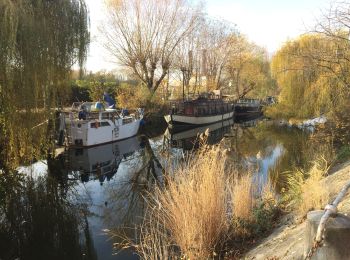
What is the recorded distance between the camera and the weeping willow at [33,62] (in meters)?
8.62

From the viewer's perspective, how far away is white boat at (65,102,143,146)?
64.9 feet

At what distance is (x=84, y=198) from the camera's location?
1092cm

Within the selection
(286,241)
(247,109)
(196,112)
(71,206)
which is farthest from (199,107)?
(286,241)

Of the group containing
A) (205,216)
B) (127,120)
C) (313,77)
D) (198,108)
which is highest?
(313,77)

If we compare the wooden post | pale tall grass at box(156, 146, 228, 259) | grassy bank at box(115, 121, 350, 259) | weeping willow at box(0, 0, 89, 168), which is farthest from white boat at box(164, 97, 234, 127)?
the wooden post

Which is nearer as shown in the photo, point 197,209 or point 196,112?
point 197,209

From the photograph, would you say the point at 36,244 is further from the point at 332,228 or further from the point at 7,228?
the point at 332,228

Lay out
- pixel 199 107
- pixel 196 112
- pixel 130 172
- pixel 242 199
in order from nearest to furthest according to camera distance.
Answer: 1. pixel 242 199
2. pixel 130 172
3. pixel 196 112
4. pixel 199 107

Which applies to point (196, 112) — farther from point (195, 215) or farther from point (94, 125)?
point (195, 215)

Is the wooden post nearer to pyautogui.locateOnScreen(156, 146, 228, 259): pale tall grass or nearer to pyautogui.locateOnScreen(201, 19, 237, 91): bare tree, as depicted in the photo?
pyautogui.locateOnScreen(156, 146, 228, 259): pale tall grass

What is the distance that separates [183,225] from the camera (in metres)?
5.45

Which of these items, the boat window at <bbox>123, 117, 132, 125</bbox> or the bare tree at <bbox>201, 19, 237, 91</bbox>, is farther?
the bare tree at <bbox>201, 19, 237, 91</bbox>

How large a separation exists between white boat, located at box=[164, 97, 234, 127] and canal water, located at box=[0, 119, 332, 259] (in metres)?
11.8

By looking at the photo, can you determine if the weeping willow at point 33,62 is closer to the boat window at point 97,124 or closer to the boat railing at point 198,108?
the boat window at point 97,124
